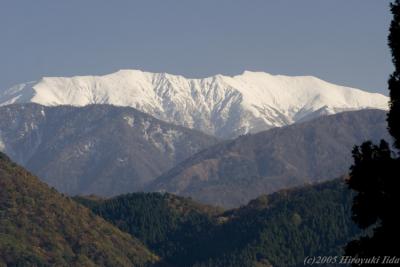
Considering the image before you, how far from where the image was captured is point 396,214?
129 ft

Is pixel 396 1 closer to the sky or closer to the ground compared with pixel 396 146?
→ closer to the sky

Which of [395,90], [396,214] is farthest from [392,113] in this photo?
[396,214]

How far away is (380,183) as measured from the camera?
39.8 m

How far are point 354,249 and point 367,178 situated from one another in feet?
9.21

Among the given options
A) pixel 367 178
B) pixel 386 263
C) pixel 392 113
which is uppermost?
pixel 392 113

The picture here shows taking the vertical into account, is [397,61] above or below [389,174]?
above

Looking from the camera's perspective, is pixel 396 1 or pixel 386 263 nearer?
pixel 386 263

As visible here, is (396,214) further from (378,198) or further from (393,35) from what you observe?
(393,35)

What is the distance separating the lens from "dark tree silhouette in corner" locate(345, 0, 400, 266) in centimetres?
3944

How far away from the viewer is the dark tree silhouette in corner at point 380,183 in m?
39.4

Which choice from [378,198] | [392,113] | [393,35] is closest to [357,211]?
[378,198]

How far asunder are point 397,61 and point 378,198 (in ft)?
17.6

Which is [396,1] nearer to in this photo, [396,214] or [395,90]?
[395,90]

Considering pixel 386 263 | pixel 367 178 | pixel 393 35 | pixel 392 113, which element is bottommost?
pixel 386 263
